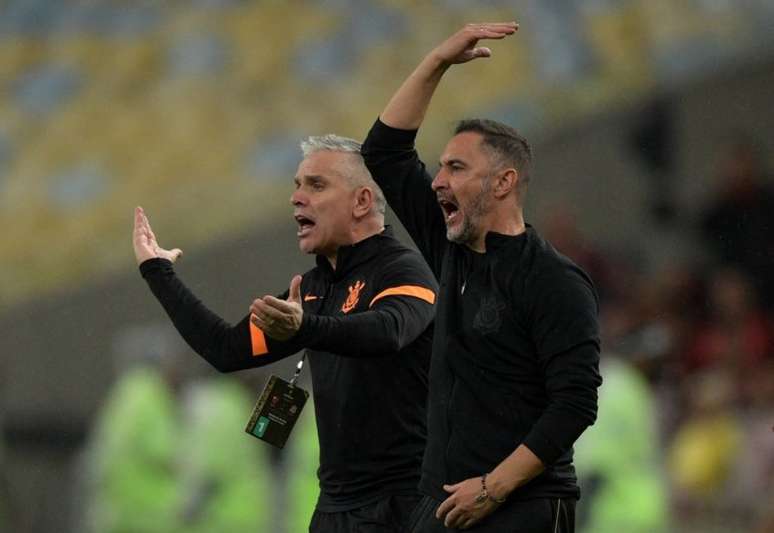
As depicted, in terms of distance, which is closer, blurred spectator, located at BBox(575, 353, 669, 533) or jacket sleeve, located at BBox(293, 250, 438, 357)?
jacket sleeve, located at BBox(293, 250, 438, 357)

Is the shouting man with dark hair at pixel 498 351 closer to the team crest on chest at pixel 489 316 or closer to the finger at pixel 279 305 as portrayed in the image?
the team crest on chest at pixel 489 316

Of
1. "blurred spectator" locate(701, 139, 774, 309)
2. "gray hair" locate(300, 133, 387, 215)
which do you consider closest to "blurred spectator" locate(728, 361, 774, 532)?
"blurred spectator" locate(701, 139, 774, 309)

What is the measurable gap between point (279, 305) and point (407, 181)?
16.4 inches

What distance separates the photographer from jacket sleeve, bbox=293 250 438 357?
304 centimetres

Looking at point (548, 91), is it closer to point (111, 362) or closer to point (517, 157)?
point (111, 362)

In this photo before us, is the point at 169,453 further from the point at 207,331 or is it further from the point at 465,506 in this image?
the point at 465,506

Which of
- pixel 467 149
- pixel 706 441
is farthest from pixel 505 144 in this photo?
pixel 706 441

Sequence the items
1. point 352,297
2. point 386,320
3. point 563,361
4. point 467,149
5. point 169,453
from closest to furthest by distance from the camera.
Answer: point 563,361
point 467,149
point 386,320
point 352,297
point 169,453

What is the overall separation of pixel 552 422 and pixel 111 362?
527 cm

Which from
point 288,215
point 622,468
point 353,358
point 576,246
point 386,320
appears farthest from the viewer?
point 288,215

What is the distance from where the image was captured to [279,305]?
2.95 metres

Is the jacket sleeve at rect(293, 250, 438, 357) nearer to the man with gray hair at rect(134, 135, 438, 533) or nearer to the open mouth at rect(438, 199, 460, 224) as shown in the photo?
the man with gray hair at rect(134, 135, 438, 533)

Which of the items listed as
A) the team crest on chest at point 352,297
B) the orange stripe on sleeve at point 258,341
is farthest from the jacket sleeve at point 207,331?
the team crest on chest at point 352,297

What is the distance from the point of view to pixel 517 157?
10.1 feet
